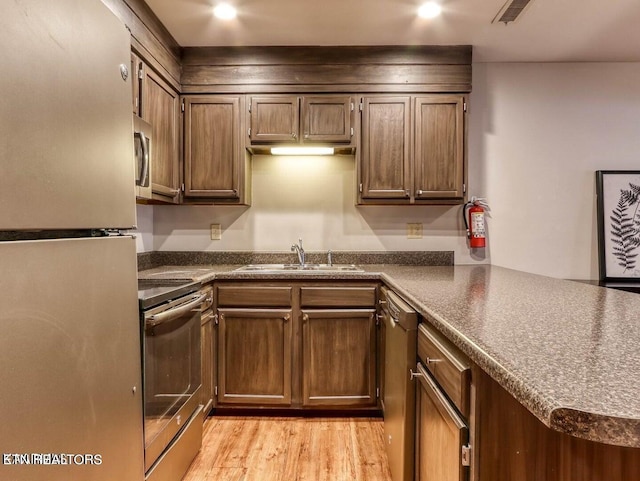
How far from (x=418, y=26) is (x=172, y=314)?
6.90ft

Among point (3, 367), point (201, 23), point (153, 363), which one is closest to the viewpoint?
point (3, 367)

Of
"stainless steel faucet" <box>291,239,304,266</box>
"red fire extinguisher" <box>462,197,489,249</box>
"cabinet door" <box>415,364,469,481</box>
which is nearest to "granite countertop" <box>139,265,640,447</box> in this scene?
"cabinet door" <box>415,364,469,481</box>

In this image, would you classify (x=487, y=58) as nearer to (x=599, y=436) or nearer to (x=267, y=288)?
(x=267, y=288)

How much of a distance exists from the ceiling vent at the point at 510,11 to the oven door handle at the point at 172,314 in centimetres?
223

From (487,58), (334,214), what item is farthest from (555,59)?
(334,214)

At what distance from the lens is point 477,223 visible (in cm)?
276

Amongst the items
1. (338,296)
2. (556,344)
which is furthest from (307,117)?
(556,344)

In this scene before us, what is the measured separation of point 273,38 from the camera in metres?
2.44

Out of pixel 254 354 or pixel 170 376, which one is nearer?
pixel 170 376

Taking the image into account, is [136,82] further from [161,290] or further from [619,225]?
[619,225]

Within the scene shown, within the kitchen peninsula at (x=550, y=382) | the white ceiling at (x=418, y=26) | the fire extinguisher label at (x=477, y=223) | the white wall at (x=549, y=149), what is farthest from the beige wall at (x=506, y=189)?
the kitchen peninsula at (x=550, y=382)

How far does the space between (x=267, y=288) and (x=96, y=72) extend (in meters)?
1.58

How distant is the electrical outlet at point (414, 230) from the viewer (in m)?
2.87

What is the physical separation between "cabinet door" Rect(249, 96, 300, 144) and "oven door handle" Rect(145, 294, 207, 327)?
122cm
